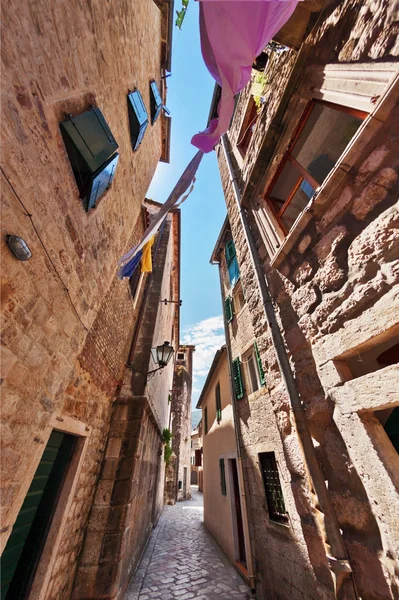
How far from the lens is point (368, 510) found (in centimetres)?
184

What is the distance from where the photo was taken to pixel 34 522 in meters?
2.88

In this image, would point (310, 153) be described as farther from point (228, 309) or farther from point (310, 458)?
point (228, 309)

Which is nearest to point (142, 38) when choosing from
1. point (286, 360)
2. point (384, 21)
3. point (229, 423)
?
point (384, 21)

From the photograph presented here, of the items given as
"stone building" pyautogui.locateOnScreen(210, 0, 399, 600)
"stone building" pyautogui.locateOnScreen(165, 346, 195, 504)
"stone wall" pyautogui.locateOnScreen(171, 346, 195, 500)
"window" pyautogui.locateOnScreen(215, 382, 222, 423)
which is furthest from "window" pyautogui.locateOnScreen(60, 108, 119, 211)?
"stone wall" pyautogui.locateOnScreen(171, 346, 195, 500)

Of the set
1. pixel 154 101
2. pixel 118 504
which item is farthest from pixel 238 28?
pixel 118 504

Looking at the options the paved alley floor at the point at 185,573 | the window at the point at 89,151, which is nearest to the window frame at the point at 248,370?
the paved alley floor at the point at 185,573

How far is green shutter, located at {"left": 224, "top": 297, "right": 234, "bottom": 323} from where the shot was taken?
25.3ft

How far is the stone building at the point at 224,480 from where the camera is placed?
5.75 metres

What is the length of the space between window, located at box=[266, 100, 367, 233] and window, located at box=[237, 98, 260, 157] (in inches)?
75.5

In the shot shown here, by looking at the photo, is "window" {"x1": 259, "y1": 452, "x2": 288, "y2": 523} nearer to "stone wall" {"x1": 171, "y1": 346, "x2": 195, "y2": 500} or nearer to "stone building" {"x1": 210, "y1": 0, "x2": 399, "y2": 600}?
"stone building" {"x1": 210, "y1": 0, "x2": 399, "y2": 600}

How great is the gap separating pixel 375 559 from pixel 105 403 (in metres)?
4.47

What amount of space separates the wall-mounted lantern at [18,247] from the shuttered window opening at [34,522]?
253 cm

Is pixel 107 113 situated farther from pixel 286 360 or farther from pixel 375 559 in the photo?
pixel 375 559

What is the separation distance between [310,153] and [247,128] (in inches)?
94.2
